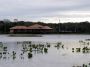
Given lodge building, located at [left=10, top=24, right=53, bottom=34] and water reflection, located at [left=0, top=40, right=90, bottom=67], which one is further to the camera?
lodge building, located at [left=10, top=24, right=53, bottom=34]

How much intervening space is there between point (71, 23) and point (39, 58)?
79.8m

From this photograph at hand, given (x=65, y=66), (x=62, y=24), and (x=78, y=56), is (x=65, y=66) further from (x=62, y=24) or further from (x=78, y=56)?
(x=62, y=24)

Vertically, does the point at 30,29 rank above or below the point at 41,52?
below

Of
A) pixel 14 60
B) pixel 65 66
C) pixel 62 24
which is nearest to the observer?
pixel 65 66

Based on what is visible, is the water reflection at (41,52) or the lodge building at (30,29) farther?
the lodge building at (30,29)

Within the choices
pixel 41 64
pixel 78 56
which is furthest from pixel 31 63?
pixel 78 56

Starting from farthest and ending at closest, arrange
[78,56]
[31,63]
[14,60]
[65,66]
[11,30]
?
[11,30], [78,56], [14,60], [31,63], [65,66]

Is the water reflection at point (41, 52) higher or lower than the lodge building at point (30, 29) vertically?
higher

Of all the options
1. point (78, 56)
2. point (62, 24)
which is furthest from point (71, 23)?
point (78, 56)

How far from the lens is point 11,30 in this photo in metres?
81.1

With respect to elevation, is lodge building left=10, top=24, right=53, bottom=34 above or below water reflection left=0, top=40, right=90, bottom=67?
below

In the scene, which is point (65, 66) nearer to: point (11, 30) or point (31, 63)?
point (31, 63)

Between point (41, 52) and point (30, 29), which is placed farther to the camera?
point (30, 29)

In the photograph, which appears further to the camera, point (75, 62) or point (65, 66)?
point (75, 62)
